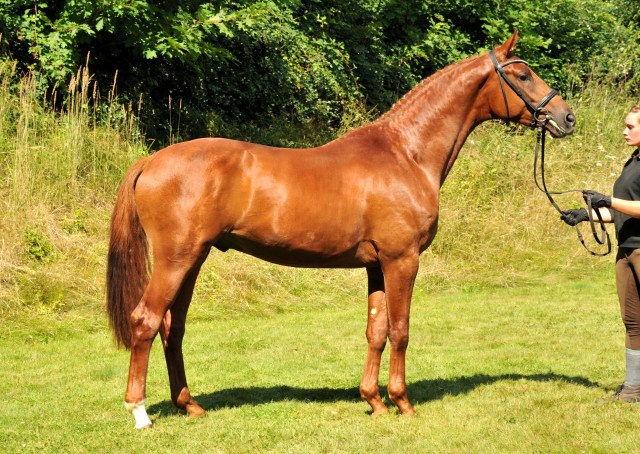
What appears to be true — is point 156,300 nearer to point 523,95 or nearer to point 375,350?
point 375,350

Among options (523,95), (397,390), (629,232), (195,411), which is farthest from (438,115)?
(195,411)

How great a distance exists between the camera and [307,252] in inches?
187

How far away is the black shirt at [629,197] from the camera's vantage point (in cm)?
497

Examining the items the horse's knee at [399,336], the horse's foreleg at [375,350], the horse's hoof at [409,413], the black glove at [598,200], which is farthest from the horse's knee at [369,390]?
the black glove at [598,200]

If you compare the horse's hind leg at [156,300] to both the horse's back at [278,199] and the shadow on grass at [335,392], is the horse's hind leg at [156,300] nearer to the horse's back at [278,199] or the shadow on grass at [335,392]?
the horse's back at [278,199]

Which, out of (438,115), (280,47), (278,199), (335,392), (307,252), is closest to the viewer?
(278,199)

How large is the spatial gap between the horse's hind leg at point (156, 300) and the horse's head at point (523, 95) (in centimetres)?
256

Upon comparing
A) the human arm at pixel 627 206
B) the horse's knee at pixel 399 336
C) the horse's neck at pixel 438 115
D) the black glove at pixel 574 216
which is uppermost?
the horse's neck at pixel 438 115

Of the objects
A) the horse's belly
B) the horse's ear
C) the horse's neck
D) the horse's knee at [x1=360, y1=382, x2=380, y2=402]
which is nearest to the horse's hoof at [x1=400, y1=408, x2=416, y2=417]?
the horse's knee at [x1=360, y1=382, x2=380, y2=402]

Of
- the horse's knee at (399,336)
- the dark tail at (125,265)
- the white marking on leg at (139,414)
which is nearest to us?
the white marking on leg at (139,414)

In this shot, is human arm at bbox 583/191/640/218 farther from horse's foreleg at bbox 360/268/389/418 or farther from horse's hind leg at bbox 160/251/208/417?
horse's hind leg at bbox 160/251/208/417

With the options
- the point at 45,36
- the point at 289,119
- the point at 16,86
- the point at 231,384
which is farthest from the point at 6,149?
the point at 289,119

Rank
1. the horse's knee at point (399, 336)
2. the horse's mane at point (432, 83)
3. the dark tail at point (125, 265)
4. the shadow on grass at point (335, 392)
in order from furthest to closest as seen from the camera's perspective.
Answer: the shadow on grass at point (335, 392) < the horse's mane at point (432, 83) < the horse's knee at point (399, 336) < the dark tail at point (125, 265)

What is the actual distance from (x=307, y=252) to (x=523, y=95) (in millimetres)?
2037
